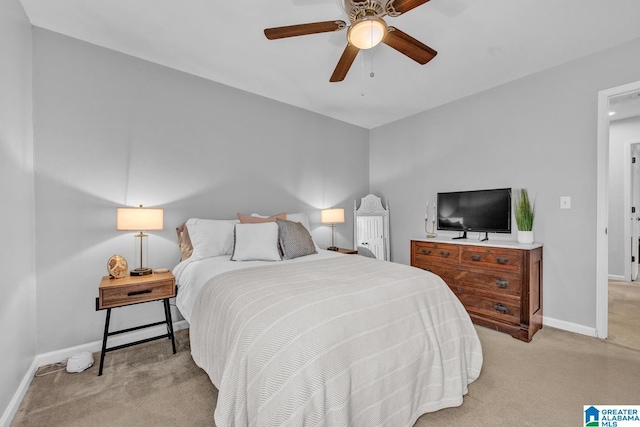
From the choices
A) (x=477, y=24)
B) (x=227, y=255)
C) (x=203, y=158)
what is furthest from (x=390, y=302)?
(x=203, y=158)

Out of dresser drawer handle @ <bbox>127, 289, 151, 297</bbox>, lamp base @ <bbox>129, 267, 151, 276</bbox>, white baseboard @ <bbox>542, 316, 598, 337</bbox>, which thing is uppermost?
lamp base @ <bbox>129, 267, 151, 276</bbox>

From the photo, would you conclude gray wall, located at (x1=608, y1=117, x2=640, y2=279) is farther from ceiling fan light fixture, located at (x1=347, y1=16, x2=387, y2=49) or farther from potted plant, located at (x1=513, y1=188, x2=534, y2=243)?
ceiling fan light fixture, located at (x1=347, y1=16, x2=387, y2=49)

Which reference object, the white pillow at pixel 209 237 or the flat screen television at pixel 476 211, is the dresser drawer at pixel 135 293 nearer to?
the white pillow at pixel 209 237

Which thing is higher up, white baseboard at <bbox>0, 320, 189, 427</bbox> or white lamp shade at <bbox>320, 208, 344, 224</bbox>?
white lamp shade at <bbox>320, 208, 344, 224</bbox>

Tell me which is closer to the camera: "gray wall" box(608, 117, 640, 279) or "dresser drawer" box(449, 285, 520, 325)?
"dresser drawer" box(449, 285, 520, 325)

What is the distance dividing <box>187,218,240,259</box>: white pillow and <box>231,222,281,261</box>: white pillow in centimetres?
17

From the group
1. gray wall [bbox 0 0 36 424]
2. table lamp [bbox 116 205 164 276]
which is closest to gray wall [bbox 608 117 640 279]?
table lamp [bbox 116 205 164 276]

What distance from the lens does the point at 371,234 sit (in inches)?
172

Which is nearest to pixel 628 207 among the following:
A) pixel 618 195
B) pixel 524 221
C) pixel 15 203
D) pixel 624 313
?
pixel 618 195

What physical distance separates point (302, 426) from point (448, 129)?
12.2 ft

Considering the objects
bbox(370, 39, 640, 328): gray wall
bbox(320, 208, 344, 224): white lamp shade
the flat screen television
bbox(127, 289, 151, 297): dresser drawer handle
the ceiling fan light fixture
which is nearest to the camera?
the ceiling fan light fixture

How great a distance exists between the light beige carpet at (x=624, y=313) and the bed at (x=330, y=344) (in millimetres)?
1781

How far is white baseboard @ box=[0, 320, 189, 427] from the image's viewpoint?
5.25 feet

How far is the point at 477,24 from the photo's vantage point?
2176 mm
